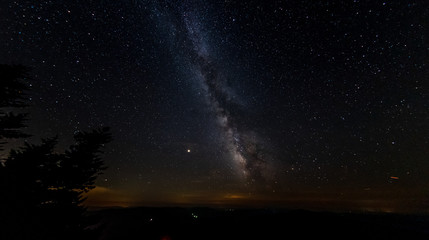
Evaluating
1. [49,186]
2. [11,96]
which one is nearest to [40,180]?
[49,186]

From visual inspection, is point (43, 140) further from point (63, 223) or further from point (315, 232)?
point (315, 232)

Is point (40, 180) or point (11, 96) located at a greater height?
point (11, 96)

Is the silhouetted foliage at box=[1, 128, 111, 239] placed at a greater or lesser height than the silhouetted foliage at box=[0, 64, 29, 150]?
lesser

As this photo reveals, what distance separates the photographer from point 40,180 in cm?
1024

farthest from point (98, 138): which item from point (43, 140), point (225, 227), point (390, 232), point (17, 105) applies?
point (390, 232)

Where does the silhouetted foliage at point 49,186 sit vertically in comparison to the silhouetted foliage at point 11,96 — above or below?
below

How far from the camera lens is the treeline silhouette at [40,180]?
7.04 meters

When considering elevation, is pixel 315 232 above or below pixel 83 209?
below

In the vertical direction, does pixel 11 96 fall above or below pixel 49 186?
above

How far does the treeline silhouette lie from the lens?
7.04 metres

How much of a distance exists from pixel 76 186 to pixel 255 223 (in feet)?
389

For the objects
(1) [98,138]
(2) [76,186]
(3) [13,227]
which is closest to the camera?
(3) [13,227]

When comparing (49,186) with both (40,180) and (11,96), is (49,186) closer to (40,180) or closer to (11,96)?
(40,180)

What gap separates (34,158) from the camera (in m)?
9.00
